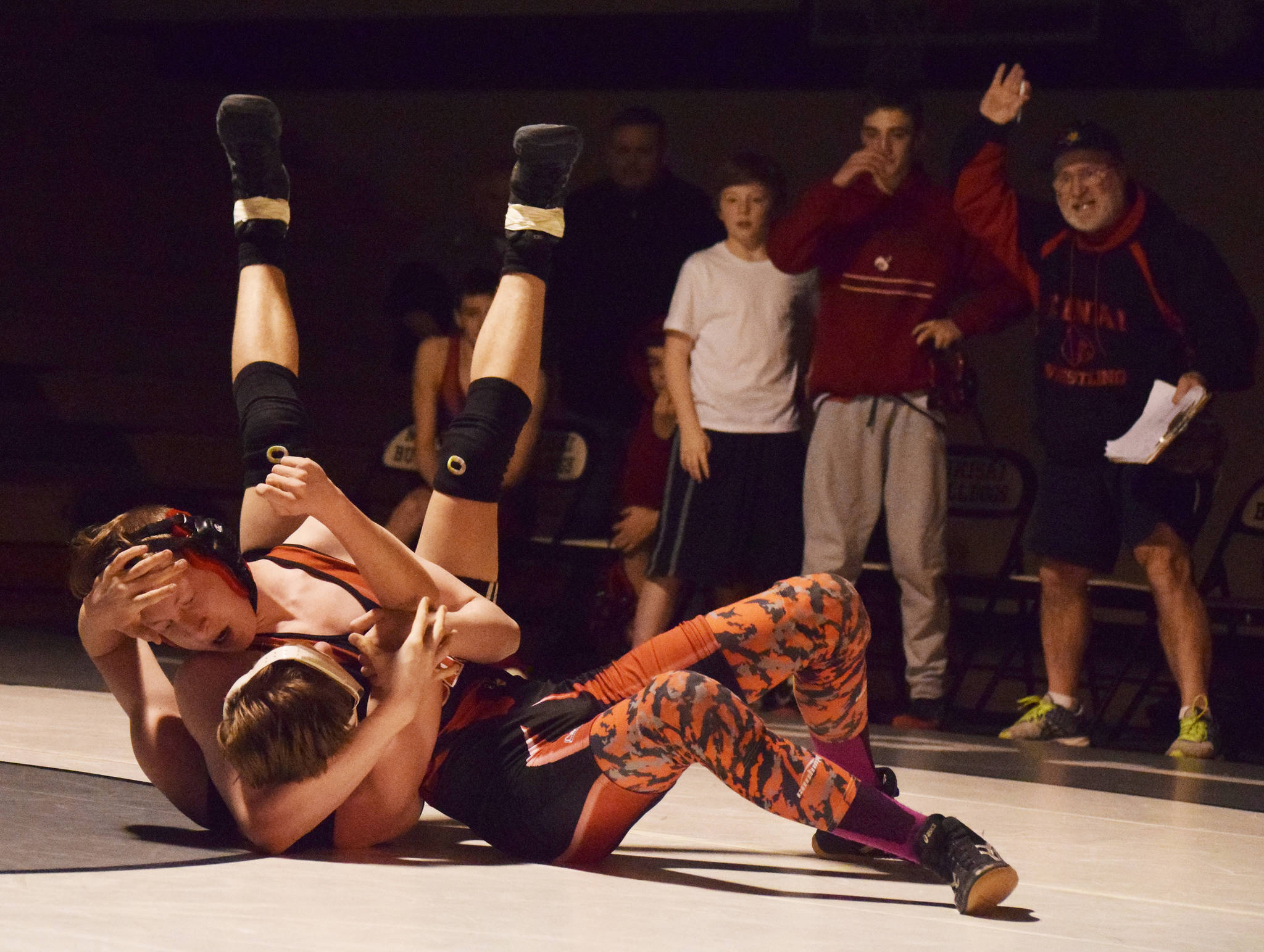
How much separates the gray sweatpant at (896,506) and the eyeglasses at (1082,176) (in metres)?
0.70

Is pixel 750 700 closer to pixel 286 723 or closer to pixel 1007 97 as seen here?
pixel 286 723

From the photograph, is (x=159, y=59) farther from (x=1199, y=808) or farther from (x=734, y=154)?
(x=1199, y=808)

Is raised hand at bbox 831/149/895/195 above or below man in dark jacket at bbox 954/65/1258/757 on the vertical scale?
above

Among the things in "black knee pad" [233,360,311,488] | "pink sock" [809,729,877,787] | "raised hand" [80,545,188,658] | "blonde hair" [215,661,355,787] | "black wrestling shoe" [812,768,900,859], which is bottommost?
"black wrestling shoe" [812,768,900,859]

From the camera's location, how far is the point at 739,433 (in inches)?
188

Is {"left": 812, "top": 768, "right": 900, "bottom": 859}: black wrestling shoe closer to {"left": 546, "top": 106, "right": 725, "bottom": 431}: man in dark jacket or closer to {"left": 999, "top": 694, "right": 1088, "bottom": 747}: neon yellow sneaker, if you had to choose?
{"left": 999, "top": 694, "right": 1088, "bottom": 747}: neon yellow sneaker

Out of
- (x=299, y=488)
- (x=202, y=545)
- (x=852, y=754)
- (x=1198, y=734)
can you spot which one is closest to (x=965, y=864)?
(x=852, y=754)

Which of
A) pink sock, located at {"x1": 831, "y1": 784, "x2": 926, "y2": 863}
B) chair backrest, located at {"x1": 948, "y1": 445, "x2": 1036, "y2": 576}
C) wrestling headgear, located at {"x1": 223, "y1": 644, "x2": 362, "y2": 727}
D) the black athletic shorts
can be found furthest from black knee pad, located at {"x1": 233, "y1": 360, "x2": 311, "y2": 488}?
chair backrest, located at {"x1": 948, "y1": 445, "x2": 1036, "y2": 576}

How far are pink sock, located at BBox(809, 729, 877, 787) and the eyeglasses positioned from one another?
236cm

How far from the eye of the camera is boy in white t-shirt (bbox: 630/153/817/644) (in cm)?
476

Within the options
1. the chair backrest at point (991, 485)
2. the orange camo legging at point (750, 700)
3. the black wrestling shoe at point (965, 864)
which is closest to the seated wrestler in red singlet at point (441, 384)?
the chair backrest at point (991, 485)

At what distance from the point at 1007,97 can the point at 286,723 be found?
10.1ft

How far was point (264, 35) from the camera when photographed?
8195mm

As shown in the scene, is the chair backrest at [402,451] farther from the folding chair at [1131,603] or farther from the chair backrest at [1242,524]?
the chair backrest at [1242,524]
